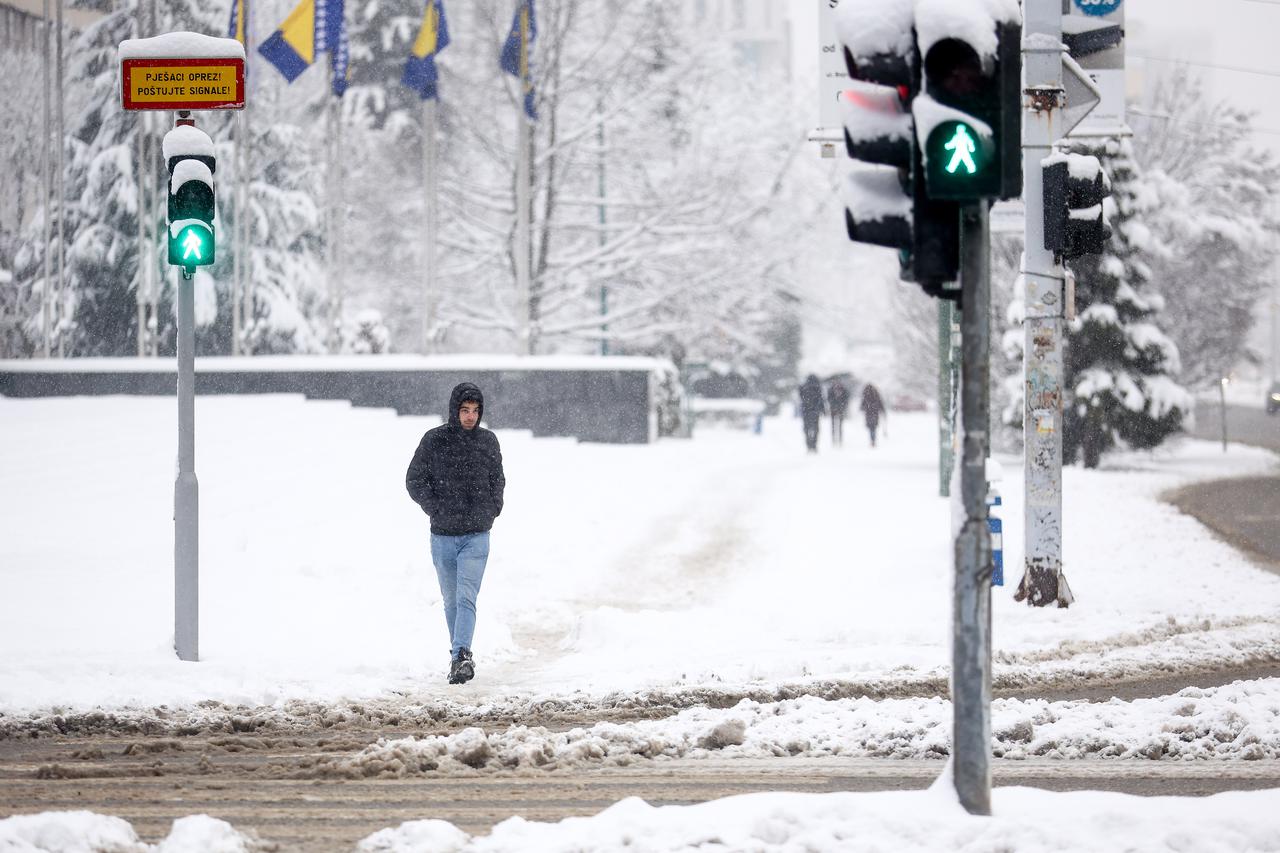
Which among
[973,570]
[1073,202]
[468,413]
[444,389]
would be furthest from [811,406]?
[973,570]

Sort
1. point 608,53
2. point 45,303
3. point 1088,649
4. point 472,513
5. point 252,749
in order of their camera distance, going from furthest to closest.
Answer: point 608,53
point 45,303
point 1088,649
point 472,513
point 252,749

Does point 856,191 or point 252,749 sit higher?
point 856,191

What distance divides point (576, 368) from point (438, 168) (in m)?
10.1

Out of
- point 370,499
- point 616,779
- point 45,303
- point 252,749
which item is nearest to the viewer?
point 616,779

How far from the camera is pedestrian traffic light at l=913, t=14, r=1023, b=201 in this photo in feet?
17.1

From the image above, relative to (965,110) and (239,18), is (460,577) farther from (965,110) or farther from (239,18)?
(239,18)

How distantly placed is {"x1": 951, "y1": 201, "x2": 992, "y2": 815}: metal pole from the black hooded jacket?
464 centimetres

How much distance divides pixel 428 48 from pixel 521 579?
1617 centimetres

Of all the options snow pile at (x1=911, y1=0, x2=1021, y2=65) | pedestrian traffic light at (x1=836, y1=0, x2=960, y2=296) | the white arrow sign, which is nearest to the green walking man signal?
pedestrian traffic light at (x1=836, y1=0, x2=960, y2=296)

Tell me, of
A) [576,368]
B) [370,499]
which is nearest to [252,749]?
[370,499]

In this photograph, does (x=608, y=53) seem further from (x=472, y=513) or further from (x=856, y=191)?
(x=856, y=191)

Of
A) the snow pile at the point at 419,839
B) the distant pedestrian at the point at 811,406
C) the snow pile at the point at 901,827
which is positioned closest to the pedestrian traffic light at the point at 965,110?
the snow pile at the point at 901,827

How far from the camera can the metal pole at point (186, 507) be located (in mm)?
9477

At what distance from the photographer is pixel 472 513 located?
964cm
